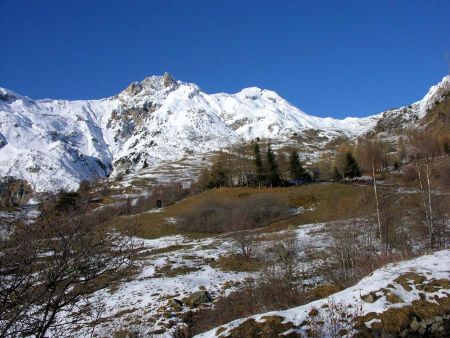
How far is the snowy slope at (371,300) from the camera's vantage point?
1130cm

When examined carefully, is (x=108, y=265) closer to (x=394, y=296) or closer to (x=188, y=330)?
(x=394, y=296)

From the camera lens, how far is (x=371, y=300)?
11.7 metres

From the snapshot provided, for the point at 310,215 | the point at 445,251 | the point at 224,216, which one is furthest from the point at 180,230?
the point at 445,251

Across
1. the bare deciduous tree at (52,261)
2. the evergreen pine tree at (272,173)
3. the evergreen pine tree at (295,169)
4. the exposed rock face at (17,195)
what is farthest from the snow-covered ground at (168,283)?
the evergreen pine tree at (295,169)

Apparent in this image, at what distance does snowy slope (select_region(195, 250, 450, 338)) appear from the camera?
11.3 meters

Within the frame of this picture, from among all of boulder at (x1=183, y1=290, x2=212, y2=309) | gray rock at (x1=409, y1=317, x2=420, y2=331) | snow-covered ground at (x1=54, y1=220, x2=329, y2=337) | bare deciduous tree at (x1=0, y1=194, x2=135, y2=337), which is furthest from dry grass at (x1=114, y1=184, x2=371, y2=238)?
bare deciduous tree at (x1=0, y1=194, x2=135, y2=337)

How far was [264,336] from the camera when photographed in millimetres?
10891

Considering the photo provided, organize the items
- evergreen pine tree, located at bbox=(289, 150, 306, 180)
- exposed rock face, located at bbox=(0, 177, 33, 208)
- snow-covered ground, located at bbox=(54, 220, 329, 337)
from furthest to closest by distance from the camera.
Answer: evergreen pine tree, located at bbox=(289, 150, 306, 180), snow-covered ground, located at bbox=(54, 220, 329, 337), exposed rock face, located at bbox=(0, 177, 33, 208)

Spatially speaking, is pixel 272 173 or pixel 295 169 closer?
pixel 272 173

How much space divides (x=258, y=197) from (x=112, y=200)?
6403cm

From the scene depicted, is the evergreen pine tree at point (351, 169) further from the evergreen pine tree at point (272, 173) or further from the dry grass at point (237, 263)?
the dry grass at point (237, 263)

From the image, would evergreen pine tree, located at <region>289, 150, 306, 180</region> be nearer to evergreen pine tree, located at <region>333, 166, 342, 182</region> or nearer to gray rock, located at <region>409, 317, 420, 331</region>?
evergreen pine tree, located at <region>333, 166, 342, 182</region>

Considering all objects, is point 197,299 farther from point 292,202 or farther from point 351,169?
point 351,169

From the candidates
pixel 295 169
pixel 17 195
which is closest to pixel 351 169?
pixel 295 169
